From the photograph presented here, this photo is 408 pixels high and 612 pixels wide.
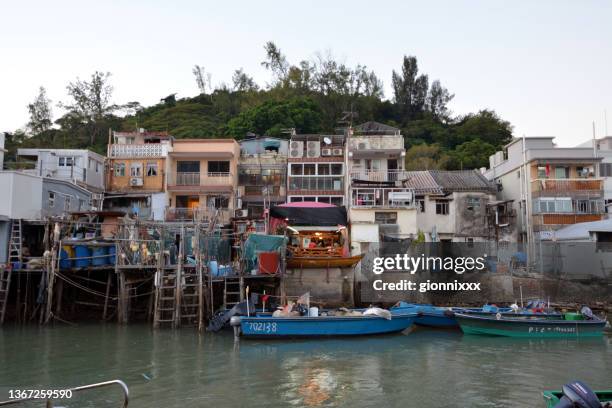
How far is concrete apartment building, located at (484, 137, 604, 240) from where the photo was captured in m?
35.3

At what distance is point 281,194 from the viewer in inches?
1513

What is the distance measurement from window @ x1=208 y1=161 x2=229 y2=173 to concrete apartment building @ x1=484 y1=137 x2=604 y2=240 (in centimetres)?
2162

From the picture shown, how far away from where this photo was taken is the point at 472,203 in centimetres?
3809

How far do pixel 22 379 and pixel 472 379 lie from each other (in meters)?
13.2

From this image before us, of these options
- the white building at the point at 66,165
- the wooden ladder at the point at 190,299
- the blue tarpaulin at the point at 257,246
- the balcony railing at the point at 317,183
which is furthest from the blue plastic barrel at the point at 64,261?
the balcony railing at the point at 317,183

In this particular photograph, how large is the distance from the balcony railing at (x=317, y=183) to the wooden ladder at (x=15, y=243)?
58.9 feet

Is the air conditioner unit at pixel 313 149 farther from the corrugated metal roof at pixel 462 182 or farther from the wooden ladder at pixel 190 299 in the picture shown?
the wooden ladder at pixel 190 299

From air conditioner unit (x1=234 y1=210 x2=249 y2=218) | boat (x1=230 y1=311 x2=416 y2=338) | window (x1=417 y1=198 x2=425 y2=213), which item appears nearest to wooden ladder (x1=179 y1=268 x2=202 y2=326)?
boat (x1=230 y1=311 x2=416 y2=338)

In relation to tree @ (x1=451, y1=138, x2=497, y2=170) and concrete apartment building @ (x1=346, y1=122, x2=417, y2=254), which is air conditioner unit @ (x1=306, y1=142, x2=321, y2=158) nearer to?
concrete apartment building @ (x1=346, y1=122, x2=417, y2=254)

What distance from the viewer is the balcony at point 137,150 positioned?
37688mm

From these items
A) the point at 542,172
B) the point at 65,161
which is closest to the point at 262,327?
the point at 65,161

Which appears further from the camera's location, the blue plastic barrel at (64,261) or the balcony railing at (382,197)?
the balcony railing at (382,197)

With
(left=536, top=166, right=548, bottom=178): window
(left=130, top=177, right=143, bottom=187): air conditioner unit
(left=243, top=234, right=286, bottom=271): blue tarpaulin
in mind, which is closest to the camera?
(left=243, top=234, right=286, bottom=271): blue tarpaulin

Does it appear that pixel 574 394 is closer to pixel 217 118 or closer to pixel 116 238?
pixel 116 238
